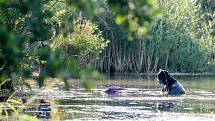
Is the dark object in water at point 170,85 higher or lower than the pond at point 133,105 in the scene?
higher

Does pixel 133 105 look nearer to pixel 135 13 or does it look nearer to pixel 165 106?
pixel 165 106

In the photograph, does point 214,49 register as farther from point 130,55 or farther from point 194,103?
point 194,103

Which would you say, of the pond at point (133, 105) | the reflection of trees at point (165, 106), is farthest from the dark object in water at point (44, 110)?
the reflection of trees at point (165, 106)

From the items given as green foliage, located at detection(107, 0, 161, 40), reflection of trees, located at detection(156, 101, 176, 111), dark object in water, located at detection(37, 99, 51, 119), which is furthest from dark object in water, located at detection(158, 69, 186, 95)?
green foliage, located at detection(107, 0, 161, 40)

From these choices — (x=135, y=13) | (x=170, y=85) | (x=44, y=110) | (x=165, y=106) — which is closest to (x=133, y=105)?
(x=165, y=106)

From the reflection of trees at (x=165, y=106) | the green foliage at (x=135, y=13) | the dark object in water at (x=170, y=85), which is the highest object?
the green foliage at (x=135, y=13)

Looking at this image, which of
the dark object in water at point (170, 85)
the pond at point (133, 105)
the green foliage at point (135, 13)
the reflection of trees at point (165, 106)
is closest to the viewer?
the green foliage at point (135, 13)

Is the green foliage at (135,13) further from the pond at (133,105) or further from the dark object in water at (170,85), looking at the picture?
the dark object in water at (170,85)

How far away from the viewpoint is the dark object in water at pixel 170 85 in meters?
22.7

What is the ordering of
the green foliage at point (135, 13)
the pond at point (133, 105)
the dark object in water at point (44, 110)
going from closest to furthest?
1. the green foliage at point (135, 13)
2. the dark object in water at point (44, 110)
3. the pond at point (133, 105)

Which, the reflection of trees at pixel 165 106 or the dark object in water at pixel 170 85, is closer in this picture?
the reflection of trees at pixel 165 106

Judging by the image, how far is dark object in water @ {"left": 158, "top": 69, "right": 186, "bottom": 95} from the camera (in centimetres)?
2274

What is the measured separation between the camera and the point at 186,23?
39906 millimetres

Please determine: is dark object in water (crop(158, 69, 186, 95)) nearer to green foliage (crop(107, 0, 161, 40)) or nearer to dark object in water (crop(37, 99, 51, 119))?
dark object in water (crop(37, 99, 51, 119))
